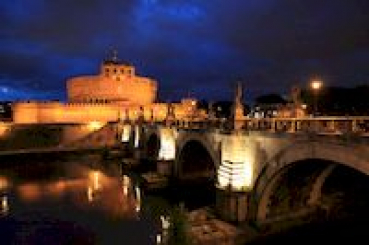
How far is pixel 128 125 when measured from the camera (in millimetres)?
56469

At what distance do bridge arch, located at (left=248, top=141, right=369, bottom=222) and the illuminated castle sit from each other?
44.3 meters

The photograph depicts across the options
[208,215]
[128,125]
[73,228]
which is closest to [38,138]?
[128,125]

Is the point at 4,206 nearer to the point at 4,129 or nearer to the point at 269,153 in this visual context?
the point at 269,153

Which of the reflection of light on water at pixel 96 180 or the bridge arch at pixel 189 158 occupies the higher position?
the bridge arch at pixel 189 158

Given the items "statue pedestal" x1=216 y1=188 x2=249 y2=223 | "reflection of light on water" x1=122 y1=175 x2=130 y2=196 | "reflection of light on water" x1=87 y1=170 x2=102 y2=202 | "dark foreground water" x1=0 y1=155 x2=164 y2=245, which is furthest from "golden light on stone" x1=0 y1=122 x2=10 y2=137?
"statue pedestal" x1=216 y1=188 x2=249 y2=223

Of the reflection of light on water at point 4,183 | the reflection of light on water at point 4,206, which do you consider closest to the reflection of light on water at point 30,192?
the reflection of light on water at point 4,206

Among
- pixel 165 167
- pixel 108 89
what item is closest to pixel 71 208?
pixel 165 167

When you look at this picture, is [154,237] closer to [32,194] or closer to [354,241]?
[354,241]

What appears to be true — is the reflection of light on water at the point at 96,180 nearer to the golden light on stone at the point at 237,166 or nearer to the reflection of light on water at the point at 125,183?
the reflection of light on water at the point at 125,183

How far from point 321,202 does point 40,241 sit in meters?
14.7

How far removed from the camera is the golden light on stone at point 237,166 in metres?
19.3

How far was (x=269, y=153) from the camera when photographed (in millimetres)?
17734

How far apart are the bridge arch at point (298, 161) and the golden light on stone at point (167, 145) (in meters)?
15.1

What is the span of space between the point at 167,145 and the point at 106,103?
150 ft
